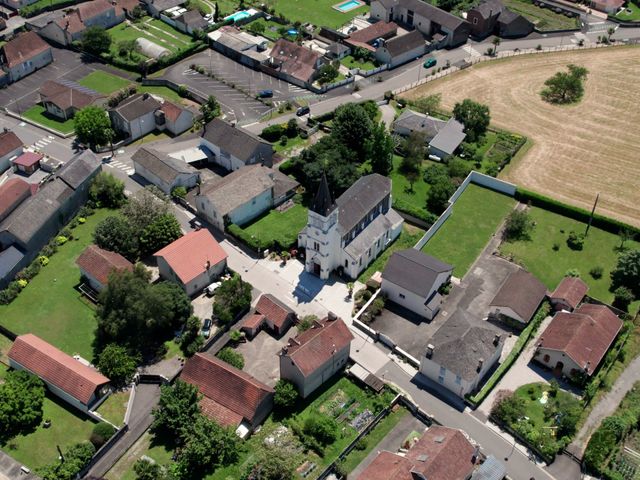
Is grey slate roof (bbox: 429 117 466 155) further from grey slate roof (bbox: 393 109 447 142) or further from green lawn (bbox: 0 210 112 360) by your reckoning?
green lawn (bbox: 0 210 112 360)

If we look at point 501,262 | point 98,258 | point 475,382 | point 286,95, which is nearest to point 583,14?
point 286,95

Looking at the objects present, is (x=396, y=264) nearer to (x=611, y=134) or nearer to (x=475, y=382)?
(x=475, y=382)

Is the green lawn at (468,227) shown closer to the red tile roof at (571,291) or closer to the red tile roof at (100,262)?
the red tile roof at (571,291)

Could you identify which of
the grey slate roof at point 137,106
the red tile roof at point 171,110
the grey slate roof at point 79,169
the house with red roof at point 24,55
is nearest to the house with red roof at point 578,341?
the grey slate roof at point 79,169

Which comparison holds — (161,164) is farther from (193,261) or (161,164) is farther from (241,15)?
(241,15)

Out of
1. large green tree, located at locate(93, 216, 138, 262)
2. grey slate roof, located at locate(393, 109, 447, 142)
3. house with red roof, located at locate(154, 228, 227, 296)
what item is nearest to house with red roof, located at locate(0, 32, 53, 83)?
large green tree, located at locate(93, 216, 138, 262)

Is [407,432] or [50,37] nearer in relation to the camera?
[407,432]

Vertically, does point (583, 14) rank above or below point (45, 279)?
above

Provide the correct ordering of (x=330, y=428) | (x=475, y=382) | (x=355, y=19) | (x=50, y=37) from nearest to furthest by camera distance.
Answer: (x=330, y=428)
(x=475, y=382)
(x=50, y=37)
(x=355, y=19)
